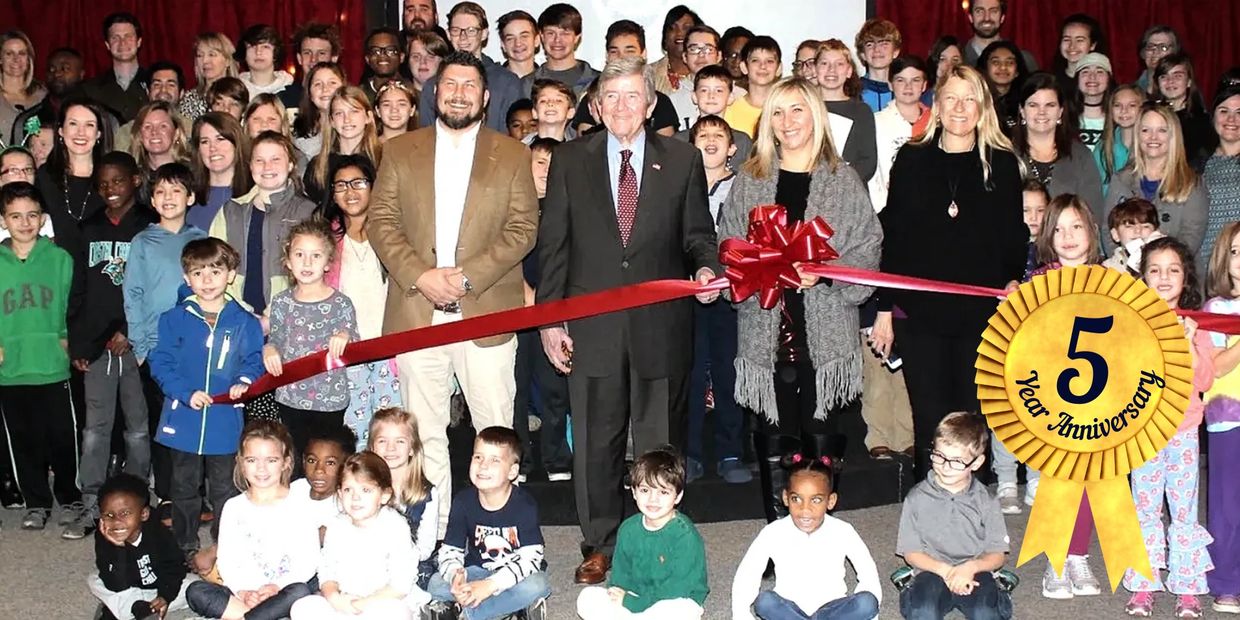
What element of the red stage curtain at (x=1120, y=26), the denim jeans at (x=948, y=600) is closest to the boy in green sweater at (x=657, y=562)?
the denim jeans at (x=948, y=600)

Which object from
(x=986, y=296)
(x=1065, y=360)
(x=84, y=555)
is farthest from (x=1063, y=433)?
(x=84, y=555)

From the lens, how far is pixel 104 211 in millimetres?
6355

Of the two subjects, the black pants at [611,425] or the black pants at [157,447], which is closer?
the black pants at [611,425]

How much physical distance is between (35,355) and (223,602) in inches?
74.5

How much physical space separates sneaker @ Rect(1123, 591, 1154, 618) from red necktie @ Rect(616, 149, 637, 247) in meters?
2.09

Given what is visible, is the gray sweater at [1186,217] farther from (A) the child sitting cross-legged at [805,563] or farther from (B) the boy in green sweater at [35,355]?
(B) the boy in green sweater at [35,355]

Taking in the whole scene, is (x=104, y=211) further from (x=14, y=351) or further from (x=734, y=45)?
(x=734, y=45)

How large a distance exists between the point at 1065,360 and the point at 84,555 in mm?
3687

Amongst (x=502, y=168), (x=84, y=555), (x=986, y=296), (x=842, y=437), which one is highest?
(x=502, y=168)

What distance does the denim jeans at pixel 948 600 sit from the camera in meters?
4.96

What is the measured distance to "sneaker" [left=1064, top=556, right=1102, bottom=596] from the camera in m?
5.34

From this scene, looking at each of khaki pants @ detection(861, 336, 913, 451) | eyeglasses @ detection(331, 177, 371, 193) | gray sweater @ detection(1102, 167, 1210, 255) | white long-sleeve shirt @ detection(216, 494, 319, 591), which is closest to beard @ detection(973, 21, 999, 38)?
gray sweater @ detection(1102, 167, 1210, 255)

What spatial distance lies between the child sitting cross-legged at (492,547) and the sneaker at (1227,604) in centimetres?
224

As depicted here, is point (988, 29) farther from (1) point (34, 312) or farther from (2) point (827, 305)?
(1) point (34, 312)
